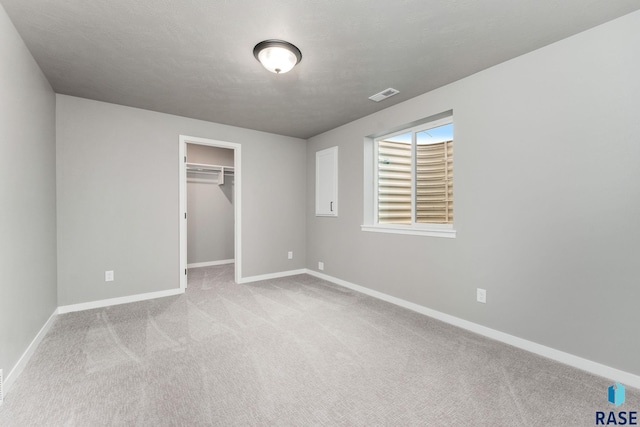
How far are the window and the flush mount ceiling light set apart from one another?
178cm

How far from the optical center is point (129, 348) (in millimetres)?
2311

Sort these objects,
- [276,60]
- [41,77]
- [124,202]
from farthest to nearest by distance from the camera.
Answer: [124,202], [41,77], [276,60]

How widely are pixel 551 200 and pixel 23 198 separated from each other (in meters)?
4.11

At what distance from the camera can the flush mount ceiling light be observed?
6.95 feet

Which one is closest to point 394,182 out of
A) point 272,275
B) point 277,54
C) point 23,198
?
point 277,54

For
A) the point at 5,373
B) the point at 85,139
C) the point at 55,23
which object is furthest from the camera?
the point at 85,139

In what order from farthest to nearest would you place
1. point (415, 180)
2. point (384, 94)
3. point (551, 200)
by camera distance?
point (415, 180), point (384, 94), point (551, 200)

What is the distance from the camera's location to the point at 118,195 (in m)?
3.43

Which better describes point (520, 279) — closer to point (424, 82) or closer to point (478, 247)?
point (478, 247)

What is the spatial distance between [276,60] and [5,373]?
A: 9.26 ft

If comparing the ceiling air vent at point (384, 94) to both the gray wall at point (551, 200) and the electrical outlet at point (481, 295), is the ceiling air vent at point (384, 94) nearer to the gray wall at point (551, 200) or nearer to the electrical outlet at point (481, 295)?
the gray wall at point (551, 200)

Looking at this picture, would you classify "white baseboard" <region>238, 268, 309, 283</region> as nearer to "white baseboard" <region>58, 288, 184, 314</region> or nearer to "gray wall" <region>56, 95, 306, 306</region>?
"gray wall" <region>56, 95, 306, 306</region>

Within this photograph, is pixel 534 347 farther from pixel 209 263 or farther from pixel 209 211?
pixel 209 211

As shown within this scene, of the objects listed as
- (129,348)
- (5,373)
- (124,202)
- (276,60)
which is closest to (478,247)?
(276,60)
